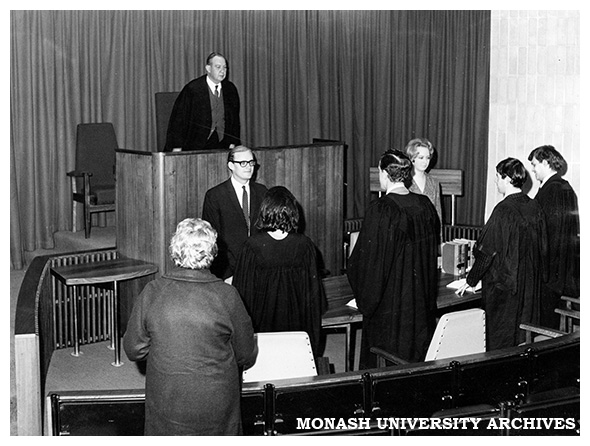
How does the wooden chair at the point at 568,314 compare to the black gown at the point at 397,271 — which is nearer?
the black gown at the point at 397,271

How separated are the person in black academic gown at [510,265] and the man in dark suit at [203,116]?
105 inches

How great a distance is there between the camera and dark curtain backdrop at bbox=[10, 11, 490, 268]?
933 cm

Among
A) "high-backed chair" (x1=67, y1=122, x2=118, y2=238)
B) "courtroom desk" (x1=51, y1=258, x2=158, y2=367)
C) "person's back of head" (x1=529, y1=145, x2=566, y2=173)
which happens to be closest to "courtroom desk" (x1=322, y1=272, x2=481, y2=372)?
"person's back of head" (x1=529, y1=145, x2=566, y2=173)

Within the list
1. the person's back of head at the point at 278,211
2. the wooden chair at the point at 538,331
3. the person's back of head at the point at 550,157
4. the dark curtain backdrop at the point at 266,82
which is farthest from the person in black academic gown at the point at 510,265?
the dark curtain backdrop at the point at 266,82

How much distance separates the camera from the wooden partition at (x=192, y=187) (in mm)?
6898

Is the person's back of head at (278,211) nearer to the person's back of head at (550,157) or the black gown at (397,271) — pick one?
the black gown at (397,271)

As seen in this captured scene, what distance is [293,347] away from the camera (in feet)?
14.3

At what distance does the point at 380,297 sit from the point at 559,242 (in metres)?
1.51

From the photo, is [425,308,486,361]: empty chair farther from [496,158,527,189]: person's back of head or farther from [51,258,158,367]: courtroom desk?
[51,258,158,367]: courtroom desk

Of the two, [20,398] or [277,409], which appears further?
[20,398]

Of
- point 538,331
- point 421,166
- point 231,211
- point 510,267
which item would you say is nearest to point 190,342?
point 538,331

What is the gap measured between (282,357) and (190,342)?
79cm
